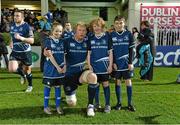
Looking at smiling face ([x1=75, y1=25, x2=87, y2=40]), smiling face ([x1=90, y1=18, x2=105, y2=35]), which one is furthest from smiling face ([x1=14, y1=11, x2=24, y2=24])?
smiling face ([x1=90, y1=18, x2=105, y2=35])

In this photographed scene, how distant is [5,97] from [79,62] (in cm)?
235

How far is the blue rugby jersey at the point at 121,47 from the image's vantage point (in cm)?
782

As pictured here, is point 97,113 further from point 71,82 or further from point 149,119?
point 149,119

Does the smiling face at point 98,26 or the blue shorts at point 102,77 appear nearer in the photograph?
the smiling face at point 98,26

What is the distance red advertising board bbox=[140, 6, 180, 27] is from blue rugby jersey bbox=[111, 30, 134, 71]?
1312 centimetres

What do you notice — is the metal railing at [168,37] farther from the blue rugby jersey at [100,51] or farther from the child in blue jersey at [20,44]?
the blue rugby jersey at [100,51]

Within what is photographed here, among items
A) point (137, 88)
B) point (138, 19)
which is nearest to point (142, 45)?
point (137, 88)

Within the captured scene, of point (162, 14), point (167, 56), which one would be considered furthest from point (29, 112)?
point (162, 14)

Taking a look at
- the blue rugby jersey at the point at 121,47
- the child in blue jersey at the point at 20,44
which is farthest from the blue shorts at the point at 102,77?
the child in blue jersey at the point at 20,44

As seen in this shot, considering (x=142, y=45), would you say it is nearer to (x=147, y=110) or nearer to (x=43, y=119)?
(x=147, y=110)

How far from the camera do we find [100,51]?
746 centimetres

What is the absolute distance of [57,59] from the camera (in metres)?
7.50

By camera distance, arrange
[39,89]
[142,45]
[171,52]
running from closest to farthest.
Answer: [39,89] < [142,45] < [171,52]

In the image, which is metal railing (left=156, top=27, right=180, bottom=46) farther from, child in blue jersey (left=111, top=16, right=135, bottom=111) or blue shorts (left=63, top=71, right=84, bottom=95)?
blue shorts (left=63, top=71, right=84, bottom=95)
